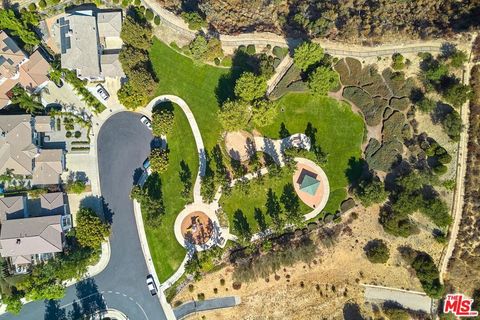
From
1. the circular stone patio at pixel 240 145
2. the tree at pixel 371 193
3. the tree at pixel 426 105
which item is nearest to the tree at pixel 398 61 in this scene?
the tree at pixel 426 105

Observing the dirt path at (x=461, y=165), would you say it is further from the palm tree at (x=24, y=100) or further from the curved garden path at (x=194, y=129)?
the palm tree at (x=24, y=100)

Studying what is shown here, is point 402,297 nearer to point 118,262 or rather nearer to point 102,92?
point 118,262

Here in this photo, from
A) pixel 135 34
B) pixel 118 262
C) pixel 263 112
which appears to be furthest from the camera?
pixel 118 262

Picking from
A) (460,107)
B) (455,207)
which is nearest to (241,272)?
(455,207)

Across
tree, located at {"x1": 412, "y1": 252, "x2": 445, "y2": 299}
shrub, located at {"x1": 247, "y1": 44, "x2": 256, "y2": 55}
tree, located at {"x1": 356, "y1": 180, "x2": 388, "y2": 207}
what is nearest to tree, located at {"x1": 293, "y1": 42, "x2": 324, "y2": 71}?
shrub, located at {"x1": 247, "y1": 44, "x2": 256, "y2": 55}

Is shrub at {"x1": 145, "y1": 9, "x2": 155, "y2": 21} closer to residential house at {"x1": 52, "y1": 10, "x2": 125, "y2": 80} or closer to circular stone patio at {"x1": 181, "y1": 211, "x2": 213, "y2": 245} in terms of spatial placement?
residential house at {"x1": 52, "y1": 10, "x2": 125, "y2": 80}

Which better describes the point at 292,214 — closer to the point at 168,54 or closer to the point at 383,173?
the point at 383,173

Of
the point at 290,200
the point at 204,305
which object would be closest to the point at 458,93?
the point at 290,200
